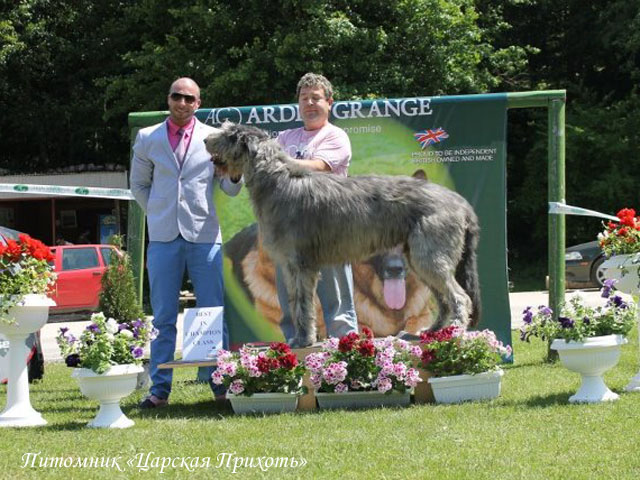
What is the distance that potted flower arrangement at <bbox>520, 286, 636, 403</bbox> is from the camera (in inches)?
217

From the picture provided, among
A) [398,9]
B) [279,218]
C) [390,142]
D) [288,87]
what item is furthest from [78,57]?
[279,218]

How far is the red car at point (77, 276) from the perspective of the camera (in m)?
16.1

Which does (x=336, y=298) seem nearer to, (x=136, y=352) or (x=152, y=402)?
(x=152, y=402)

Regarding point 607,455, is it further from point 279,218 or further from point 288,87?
point 288,87

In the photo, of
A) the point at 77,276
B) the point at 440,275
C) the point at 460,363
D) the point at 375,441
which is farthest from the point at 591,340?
the point at 77,276

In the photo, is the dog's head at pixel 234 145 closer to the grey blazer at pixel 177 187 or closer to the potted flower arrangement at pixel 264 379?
the grey blazer at pixel 177 187

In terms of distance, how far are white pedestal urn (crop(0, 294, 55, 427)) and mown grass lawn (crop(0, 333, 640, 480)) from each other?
19cm

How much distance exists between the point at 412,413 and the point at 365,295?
297 centimetres

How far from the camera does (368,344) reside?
224 inches

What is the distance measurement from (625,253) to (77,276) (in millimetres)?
12160

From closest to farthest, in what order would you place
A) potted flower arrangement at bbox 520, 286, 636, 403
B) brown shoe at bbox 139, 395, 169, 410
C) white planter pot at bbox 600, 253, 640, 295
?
potted flower arrangement at bbox 520, 286, 636, 403 < white planter pot at bbox 600, 253, 640, 295 < brown shoe at bbox 139, 395, 169, 410

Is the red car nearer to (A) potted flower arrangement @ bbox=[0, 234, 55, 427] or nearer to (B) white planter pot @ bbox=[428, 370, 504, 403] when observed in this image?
(A) potted flower arrangement @ bbox=[0, 234, 55, 427]

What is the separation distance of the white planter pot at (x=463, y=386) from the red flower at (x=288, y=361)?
2.91ft

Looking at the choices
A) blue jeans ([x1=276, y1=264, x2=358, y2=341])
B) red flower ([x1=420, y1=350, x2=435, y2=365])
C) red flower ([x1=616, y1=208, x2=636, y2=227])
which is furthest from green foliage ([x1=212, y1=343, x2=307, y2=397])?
red flower ([x1=616, y1=208, x2=636, y2=227])
